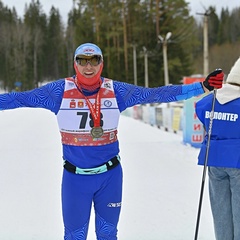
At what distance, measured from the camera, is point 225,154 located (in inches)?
110

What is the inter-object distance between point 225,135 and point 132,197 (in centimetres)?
282

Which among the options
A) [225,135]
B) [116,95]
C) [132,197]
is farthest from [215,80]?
[132,197]

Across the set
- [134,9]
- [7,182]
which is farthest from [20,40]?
[7,182]

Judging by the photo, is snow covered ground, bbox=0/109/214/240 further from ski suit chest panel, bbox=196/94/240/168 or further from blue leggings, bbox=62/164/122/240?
ski suit chest panel, bbox=196/94/240/168

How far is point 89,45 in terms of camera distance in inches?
112

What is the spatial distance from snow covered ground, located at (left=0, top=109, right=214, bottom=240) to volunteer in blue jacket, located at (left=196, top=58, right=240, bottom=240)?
Answer: 1.03 m

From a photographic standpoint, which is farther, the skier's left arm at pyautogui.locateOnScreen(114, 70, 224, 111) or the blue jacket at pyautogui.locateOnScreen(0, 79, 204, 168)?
the skier's left arm at pyautogui.locateOnScreen(114, 70, 224, 111)

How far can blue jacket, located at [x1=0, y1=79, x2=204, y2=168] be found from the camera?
2.76 m

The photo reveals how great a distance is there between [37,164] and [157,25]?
42248 millimetres

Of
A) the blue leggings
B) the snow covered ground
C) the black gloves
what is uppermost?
the black gloves

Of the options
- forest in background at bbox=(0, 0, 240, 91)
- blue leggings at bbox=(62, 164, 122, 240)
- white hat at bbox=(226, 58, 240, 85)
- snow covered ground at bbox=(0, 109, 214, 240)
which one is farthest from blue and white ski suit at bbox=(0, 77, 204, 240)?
forest in background at bbox=(0, 0, 240, 91)

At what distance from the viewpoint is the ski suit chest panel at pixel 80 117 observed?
9.06 feet

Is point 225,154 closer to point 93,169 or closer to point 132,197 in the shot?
point 93,169

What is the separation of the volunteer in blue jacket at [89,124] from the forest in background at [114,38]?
139 ft
